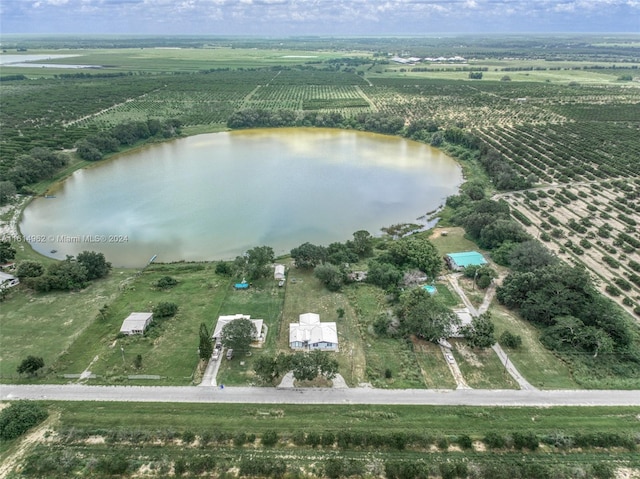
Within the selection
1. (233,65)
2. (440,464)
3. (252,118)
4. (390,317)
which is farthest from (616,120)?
(233,65)

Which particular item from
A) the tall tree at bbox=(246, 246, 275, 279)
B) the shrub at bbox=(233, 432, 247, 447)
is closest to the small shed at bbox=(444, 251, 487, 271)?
the tall tree at bbox=(246, 246, 275, 279)

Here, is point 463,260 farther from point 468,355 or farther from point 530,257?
point 468,355

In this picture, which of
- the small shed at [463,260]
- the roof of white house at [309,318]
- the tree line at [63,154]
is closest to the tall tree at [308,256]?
the roof of white house at [309,318]

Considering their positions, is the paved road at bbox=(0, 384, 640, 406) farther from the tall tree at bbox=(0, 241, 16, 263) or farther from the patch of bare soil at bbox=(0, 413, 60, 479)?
the tall tree at bbox=(0, 241, 16, 263)

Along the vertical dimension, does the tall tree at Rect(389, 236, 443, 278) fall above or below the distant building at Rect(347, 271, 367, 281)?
above

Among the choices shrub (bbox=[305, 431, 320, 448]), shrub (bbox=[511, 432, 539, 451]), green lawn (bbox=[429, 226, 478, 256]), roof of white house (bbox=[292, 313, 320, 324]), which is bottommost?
green lawn (bbox=[429, 226, 478, 256])

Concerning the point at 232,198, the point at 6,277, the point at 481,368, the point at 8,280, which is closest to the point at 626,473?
the point at 481,368

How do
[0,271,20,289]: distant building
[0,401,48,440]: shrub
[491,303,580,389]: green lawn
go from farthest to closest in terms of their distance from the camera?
1. [0,271,20,289]: distant building
2. [491,303,580,389]: green lawn
3. [0,401,48,440]: shrub
